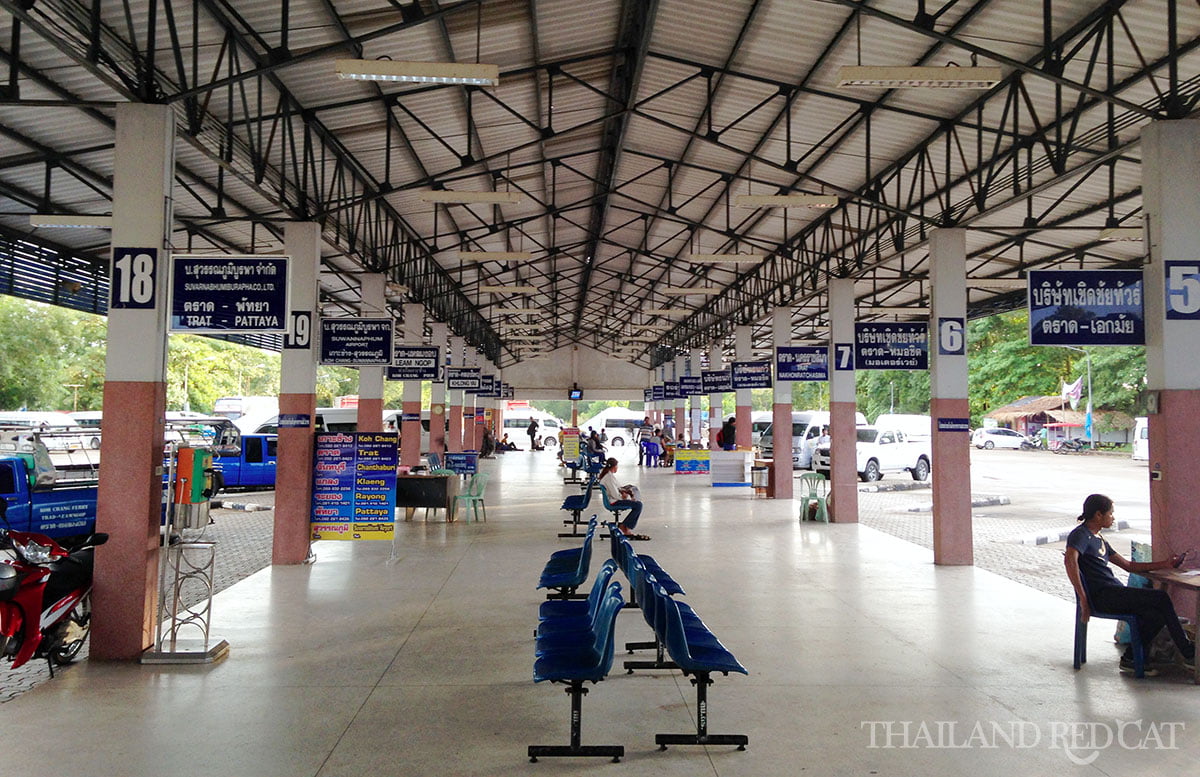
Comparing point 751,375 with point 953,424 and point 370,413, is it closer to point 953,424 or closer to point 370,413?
point 953,424

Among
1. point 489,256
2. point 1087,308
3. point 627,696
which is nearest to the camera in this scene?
point 627,696

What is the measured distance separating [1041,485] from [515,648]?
21037mm

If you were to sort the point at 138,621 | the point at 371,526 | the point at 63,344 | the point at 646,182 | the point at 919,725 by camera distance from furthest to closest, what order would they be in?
the point at 63,344, the point at 646,182, the point at 371,526, the point at 138,621, the point at 919,725

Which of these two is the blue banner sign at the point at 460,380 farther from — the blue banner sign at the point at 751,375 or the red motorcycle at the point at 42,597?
the red motorcycle at the point at 42,597

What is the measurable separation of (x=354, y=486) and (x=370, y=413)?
473cm

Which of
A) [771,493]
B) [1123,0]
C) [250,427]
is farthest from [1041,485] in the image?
[250,427]

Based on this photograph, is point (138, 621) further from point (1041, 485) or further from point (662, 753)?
point (1041, 485)

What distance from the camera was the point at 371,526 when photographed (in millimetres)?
10227

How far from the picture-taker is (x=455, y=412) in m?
27.7

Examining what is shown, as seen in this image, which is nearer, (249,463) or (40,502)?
(40,502)

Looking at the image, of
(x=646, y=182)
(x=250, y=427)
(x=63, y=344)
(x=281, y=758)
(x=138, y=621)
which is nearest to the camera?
(x=281, y=758)

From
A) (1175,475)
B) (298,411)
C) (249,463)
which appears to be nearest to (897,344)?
(1175,475)

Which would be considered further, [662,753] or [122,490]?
[122,490]

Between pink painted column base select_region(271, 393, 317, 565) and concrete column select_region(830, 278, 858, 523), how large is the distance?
9.02 meters
